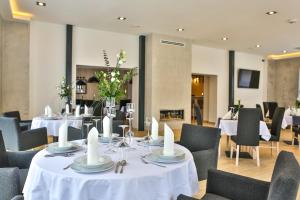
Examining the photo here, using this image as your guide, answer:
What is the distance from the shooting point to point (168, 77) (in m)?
8.37

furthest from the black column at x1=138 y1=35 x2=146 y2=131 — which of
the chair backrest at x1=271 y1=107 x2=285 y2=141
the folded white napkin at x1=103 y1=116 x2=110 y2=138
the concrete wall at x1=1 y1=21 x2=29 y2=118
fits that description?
the folded white napkin at x1=103 y1=116 x2=110 y2=138

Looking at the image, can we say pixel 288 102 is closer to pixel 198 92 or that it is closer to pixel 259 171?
pixel 198 92

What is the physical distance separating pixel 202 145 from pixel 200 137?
9 cm

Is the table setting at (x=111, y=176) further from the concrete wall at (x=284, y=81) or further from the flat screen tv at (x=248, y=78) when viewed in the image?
the concrete wall at (x=284, y=81)

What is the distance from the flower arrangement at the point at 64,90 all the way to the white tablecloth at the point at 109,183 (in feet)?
Answer: 15.5

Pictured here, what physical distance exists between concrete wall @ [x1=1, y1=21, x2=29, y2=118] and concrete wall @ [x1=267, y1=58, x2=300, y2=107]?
35.5 ft

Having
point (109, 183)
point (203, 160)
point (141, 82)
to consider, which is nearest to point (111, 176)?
point (109, 183)

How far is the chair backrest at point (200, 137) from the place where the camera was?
2707mm

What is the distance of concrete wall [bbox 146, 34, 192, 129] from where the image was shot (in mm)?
8062

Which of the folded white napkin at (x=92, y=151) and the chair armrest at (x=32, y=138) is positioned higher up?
the folded white napkin at (x=92, y=151)

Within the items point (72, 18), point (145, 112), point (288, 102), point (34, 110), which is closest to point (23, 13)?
point (72, 18)

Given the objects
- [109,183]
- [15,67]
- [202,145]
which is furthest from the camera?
[15,67]

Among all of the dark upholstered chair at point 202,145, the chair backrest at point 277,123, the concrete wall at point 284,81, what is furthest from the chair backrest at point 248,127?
the concrete wall at point 284,81

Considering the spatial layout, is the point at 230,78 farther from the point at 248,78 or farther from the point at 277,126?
the point at 277,126
